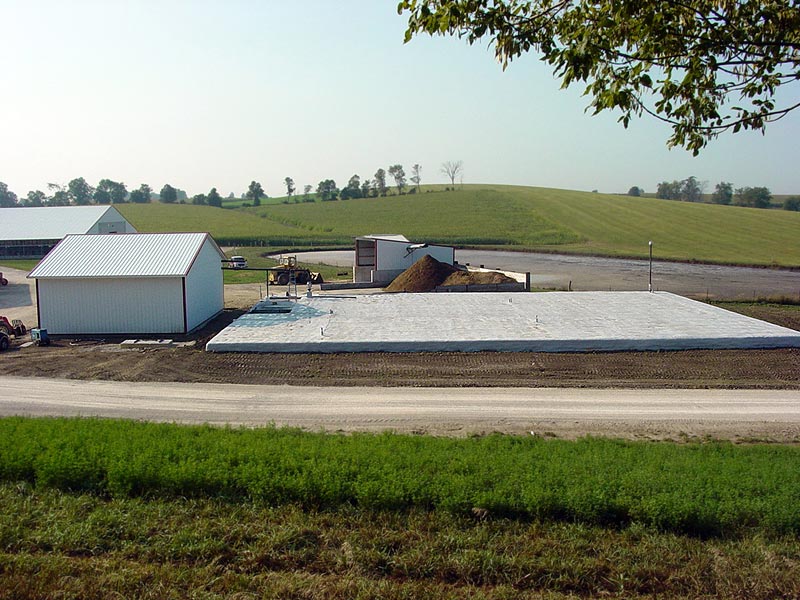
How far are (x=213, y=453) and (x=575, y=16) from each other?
742cm

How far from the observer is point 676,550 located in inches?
284

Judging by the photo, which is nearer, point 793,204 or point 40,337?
point 40,337

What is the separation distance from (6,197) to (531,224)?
128871 millimetres

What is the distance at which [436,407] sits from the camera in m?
15.5

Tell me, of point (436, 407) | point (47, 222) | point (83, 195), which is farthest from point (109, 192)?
point (436, 407)

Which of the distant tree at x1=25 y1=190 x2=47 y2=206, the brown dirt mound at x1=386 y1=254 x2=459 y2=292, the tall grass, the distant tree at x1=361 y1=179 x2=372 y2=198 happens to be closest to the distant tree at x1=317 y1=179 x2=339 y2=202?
the distant tree at x1=361 y1=179 x2=372 y2=198

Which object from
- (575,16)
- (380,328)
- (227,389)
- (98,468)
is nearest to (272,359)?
(227,389)

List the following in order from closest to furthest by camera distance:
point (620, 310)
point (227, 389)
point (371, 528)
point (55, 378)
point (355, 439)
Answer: point (371, 528), point (355, 439), point (227, 389), point (55, 378), point (620, 310)

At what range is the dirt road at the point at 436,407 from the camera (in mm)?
14156

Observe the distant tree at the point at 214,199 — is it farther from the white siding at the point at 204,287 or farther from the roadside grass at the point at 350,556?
the roadside grass at the point at 350,556

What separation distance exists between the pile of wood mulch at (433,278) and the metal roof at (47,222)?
30353 mm

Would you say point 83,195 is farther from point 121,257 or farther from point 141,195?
point 121,257

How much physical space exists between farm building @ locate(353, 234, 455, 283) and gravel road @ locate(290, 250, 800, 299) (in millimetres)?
6458

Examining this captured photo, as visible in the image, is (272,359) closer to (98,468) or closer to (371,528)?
(98,468)
